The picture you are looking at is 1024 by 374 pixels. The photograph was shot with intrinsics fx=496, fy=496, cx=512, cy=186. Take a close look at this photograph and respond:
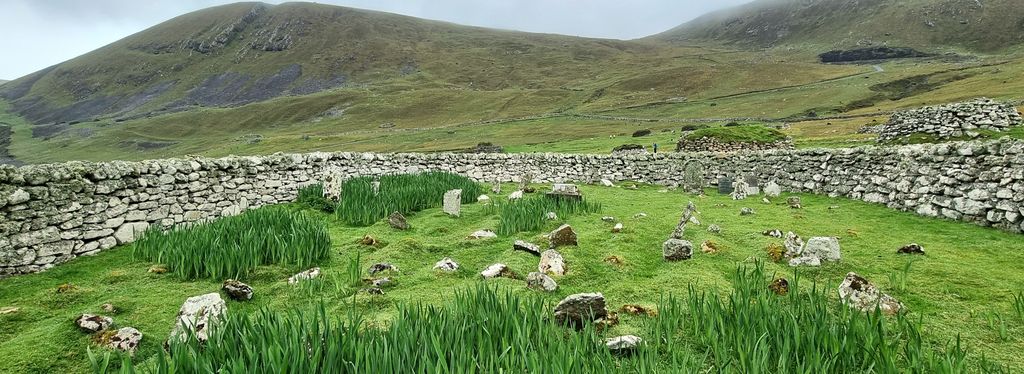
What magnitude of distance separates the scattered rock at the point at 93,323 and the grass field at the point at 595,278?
83 mm

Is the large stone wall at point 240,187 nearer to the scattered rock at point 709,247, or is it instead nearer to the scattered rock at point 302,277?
the scattered rock at point 302,277

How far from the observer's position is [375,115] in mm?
117562

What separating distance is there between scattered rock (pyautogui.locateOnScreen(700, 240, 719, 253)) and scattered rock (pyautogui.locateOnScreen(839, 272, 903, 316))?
2.60 metres

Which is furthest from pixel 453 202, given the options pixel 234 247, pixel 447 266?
pixel 234 247

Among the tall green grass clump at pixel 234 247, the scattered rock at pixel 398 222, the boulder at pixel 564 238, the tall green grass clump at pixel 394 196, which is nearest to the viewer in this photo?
the tall green grass clump at pixel 234 247

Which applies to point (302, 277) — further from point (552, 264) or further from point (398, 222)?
point (398, 222)

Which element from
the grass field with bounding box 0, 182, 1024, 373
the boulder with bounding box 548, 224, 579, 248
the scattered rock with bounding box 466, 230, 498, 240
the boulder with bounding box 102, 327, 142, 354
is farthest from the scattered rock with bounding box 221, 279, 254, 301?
the boulder with bounding box 548, 224, 579, 248

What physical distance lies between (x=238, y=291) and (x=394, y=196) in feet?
A: 20.4

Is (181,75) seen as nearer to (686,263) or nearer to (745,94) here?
(745,94)

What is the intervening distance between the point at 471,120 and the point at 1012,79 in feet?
260

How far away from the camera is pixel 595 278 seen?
6.40 metres

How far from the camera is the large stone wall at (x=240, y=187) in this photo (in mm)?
7895

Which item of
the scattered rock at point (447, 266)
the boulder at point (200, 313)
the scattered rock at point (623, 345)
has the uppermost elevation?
the boulder at point (200, 313)

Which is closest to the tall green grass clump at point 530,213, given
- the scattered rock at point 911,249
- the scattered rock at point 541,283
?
the scattered rock at point 541,283
